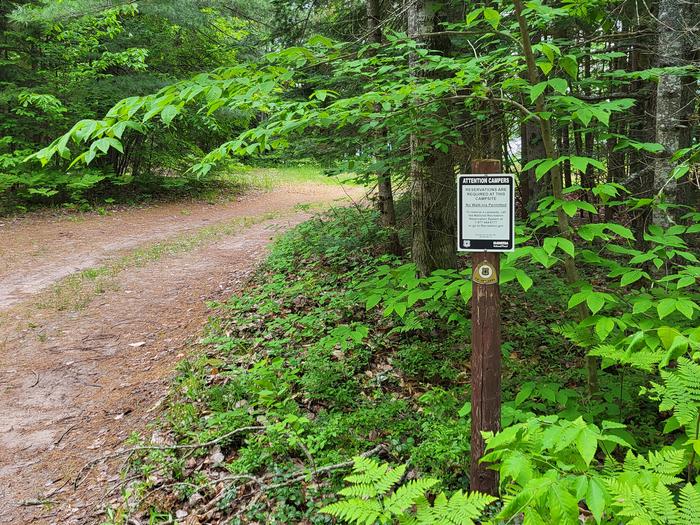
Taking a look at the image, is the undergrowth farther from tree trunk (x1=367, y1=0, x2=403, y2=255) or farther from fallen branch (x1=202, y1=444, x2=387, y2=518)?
tree trunk (x1=367, y1=0, x2=403, y2=255)

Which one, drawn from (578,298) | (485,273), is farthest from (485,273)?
(578,298)

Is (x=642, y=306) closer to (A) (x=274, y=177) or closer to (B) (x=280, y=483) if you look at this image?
(B) (x=280, y=483)

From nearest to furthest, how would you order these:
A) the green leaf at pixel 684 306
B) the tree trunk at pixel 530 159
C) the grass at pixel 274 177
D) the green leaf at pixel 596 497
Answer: the green leaf at pixel 596 497
the green leaf at pixel 684 306
the tree trunk at pixel 530 159
the grass at pixel 274 177

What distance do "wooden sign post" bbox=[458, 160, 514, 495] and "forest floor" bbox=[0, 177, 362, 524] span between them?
2840mm

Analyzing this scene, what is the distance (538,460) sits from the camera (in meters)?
1.84

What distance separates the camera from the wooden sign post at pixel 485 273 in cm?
239

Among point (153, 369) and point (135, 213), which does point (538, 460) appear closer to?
point (153, 369)

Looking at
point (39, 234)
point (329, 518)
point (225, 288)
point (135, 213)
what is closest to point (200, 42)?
point (135, 213)

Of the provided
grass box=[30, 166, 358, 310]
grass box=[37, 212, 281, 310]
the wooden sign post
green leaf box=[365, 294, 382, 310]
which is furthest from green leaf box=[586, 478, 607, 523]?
grass box=[37, 212, 281, 310]

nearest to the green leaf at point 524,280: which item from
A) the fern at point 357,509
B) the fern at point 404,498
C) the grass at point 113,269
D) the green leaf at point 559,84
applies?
the green leaf at point 559,84

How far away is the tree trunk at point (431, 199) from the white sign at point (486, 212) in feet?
7.56

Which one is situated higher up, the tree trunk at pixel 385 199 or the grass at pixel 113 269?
the tree trunk at pixel 385 199

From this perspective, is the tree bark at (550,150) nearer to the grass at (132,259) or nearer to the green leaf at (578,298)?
the green leaf at (578,298)

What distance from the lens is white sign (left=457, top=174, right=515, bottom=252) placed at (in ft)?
7.81
